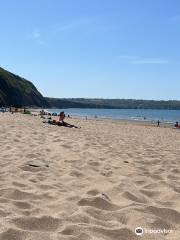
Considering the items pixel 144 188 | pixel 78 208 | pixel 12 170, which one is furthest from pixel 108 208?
pixel 12 170

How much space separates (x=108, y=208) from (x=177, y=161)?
14.1 ft

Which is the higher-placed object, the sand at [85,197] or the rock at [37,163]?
the rock at [37,163]

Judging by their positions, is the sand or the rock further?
the rock

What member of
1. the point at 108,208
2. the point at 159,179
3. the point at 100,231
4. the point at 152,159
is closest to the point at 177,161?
the point at 152,159

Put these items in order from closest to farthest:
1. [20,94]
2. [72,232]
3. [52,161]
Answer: [72,232] < [52,161] < [20,94]

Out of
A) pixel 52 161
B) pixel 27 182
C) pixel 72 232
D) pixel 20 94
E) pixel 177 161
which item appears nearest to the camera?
pixel 72 232

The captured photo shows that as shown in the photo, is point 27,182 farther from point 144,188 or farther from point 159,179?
point 159,179

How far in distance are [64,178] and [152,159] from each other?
3.01 metres

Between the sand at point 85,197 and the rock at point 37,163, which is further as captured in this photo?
the rock at point 37,163

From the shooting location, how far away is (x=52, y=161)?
299 inches

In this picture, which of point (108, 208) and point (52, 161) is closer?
point (108, 208)

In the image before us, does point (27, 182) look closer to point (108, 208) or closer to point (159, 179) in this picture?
A: point (108, 208)

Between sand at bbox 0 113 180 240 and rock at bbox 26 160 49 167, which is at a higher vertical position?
rock at bbox 26 160 49 167

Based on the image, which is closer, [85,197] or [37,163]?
[85,197]
